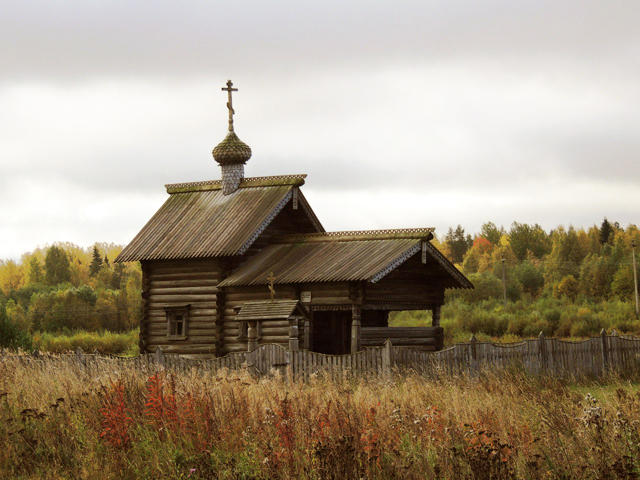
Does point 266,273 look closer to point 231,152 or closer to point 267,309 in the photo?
point 267,309

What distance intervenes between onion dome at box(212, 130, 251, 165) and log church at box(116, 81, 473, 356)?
49mm

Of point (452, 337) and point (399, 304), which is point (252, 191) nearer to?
point (399, 304)

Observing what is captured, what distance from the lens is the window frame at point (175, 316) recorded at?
102 feet

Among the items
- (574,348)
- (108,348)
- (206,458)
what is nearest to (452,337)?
(108,348)

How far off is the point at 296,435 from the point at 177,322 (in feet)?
69.6

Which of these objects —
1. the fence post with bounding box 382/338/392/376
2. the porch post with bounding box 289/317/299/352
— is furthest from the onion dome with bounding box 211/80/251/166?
the fence post with bounding box 382/338/392/376

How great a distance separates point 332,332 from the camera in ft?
105

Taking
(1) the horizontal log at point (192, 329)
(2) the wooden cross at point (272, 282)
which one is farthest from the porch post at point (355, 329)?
(1) the horizontal log at point (192, 329)

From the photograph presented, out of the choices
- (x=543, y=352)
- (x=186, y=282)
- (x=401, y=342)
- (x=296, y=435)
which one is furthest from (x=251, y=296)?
(x=296, y=435)

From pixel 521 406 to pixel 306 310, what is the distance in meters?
14.2

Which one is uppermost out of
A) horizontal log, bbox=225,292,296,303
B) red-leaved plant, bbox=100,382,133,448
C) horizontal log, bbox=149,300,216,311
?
horizontal log, bbox=225,292,296,303

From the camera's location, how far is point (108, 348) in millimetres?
50812

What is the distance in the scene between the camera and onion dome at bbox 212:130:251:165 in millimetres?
33938

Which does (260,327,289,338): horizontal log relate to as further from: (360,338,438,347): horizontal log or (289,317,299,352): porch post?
(360,338,438,347): horizontal log
